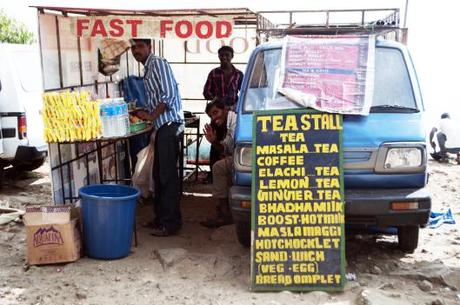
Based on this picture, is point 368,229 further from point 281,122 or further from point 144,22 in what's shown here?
point 144,22

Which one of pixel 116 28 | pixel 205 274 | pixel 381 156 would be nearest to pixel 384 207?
pixel 381 156

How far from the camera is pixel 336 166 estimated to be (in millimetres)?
4469

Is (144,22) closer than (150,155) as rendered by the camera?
Yes

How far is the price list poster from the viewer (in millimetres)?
4387

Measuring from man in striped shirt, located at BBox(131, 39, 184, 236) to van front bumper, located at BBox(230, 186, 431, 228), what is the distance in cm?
151

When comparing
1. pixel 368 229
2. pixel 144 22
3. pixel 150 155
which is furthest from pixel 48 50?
pixel 368 229

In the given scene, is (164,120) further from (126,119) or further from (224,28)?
(224,28)

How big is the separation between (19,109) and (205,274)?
429 centimetres

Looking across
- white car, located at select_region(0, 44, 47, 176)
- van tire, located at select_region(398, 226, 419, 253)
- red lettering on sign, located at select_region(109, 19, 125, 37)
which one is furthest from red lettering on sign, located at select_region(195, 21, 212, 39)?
white car, located at select_region(0, 44, 47, 176)

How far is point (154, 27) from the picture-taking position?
562 centimetres

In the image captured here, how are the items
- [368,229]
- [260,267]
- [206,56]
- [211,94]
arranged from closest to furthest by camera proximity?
[260,267] < [368,229] < [211,94] < [206,56]

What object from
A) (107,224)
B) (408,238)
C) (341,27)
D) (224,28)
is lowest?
(408,238)

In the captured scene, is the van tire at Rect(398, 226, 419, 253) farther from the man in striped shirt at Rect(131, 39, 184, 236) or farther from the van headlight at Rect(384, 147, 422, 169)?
the man in striped shirt at Rect(131, 39, 184, 236)

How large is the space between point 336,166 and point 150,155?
2.53 m
